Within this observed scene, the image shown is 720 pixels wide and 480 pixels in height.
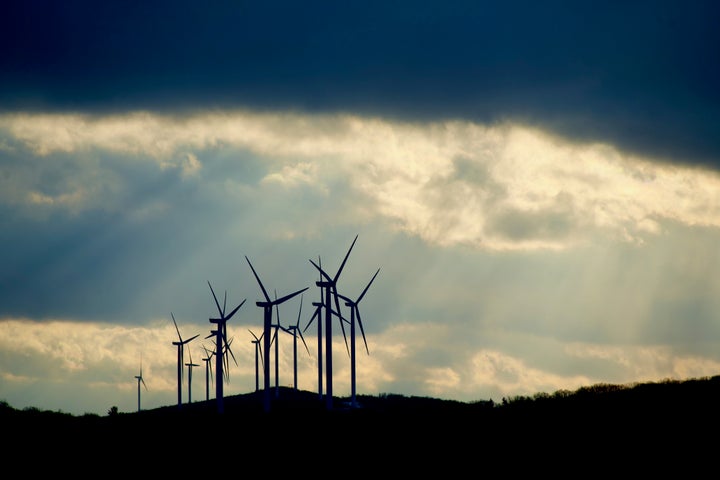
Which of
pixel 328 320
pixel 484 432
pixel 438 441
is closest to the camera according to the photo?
pixel 438 441

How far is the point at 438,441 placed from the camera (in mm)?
88188

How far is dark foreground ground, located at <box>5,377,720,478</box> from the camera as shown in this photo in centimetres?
7206

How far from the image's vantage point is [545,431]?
8556 centimetres

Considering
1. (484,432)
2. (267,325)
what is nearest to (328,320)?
(267,325)

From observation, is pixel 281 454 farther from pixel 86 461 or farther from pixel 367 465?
pixel 86 461

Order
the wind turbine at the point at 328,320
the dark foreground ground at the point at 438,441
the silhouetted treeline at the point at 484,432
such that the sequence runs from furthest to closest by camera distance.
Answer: the wind turbine at the point at 328,320, the silhouetted treeline at the point at 484,432, the dark foreground ground at the point at 438,441

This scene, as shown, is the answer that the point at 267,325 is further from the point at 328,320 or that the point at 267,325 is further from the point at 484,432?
the point at 484,432

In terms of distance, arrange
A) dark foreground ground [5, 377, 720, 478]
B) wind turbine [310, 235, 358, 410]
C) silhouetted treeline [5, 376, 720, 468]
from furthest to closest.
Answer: wind turbine [310, 235, 358, 410], silhouetted treeline [5, 376, 720, 468], dark foreground ground [5, 377, 720, 478]

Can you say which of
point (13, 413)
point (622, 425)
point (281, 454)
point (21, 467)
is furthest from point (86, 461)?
point (13, 413)

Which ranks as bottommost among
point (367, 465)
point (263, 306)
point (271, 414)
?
point (367, 465)

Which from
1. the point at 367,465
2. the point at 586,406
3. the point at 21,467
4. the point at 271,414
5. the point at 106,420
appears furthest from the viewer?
the point at 106,420

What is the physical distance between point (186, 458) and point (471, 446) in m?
26.5

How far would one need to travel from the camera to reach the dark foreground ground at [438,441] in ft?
236

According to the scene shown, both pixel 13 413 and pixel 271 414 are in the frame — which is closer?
pixel 271 414
